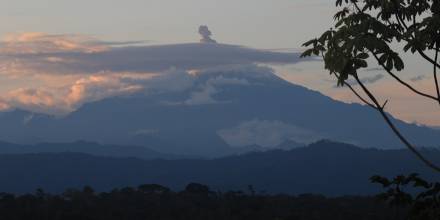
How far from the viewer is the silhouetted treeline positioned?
486 ft

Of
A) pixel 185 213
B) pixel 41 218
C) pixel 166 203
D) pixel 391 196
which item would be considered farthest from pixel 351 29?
pixel 166 203

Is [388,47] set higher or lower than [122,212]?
higher

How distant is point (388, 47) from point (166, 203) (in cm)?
15840

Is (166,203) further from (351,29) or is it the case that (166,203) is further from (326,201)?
(351,29)

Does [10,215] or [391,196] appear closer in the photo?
[391,196]

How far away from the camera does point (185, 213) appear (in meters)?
160

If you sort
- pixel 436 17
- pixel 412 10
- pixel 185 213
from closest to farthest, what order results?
pixel 436 17
pixel 412 10
pixel 185 213

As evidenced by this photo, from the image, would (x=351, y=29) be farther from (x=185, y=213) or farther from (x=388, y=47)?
(x=185, y=213)

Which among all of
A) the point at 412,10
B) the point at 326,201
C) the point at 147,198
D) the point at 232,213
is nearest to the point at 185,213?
the point at 232,213

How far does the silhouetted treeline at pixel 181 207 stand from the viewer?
148 m

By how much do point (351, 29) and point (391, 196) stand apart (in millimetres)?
2967

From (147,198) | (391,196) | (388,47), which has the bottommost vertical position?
(147,198)

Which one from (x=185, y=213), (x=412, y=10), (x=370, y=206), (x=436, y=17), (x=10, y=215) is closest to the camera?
(x=436, y=17)

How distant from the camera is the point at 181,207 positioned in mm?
165750
